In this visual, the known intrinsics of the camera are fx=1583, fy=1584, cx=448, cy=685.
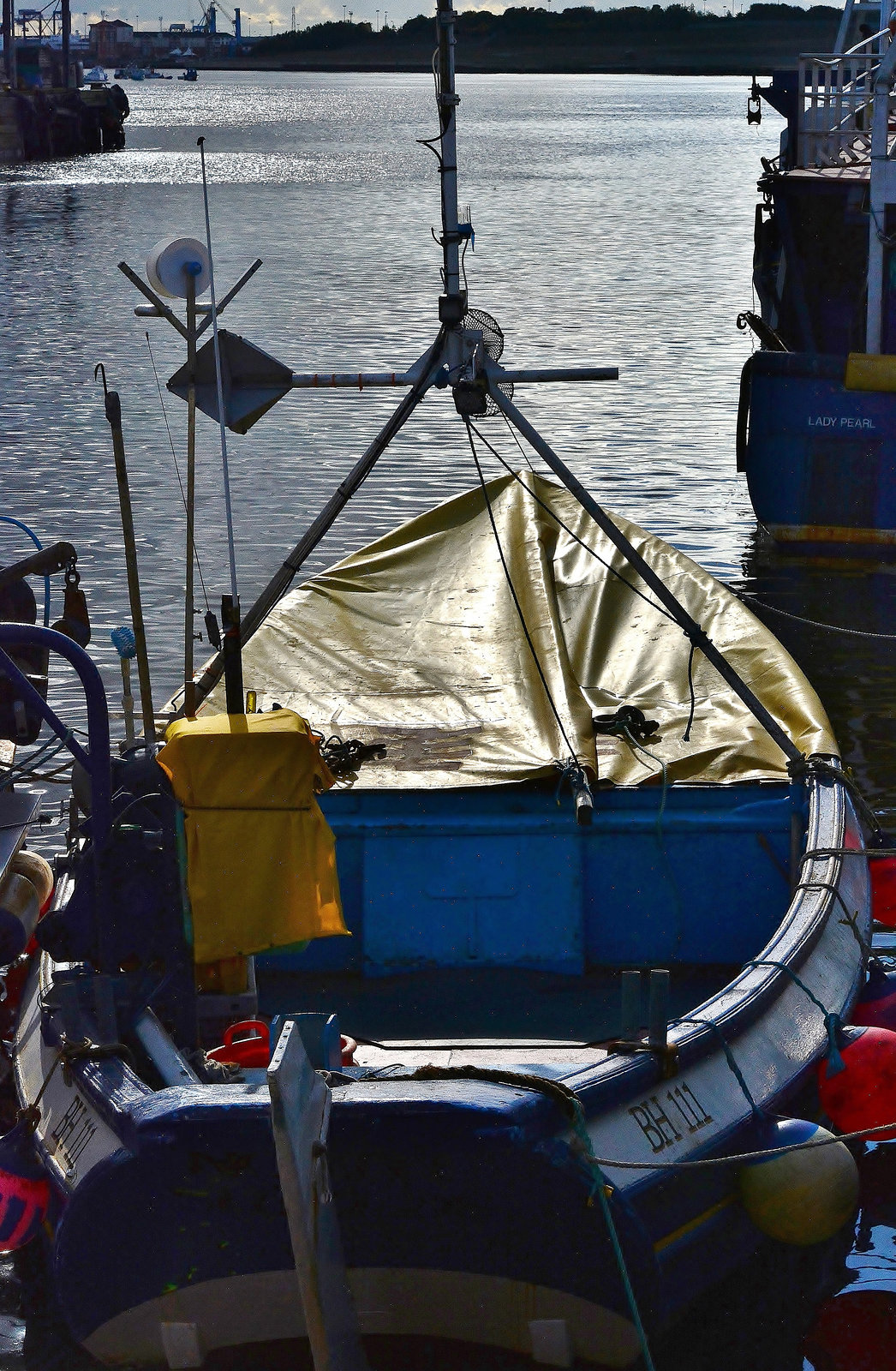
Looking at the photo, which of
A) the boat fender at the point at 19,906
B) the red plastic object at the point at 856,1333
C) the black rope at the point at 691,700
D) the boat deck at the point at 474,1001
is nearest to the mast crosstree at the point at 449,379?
the black rope at the point at 691,700

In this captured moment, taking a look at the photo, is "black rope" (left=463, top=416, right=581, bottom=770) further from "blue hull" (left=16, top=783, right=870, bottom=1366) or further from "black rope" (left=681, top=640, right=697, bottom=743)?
"blue hull" (left=16, top=783, right=870, bottom=1366)

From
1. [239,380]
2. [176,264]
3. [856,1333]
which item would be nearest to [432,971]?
[856,1333]

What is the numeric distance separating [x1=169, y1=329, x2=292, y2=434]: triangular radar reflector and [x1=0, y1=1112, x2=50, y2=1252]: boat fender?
409 centimetres

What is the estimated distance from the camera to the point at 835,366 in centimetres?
1759

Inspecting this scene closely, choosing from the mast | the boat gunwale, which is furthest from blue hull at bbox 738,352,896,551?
the boat gunwale

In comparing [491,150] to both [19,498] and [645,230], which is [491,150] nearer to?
[645,230]

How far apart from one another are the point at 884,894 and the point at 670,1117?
3855 millimetres

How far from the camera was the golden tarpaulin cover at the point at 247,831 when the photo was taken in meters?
6.70

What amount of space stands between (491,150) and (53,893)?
9678 cm

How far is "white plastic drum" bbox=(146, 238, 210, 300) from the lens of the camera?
8141 mm

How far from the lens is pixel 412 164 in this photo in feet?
299

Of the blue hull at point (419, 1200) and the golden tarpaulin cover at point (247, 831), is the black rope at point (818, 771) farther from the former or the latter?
the golden tarpaulin cover at point (247, 831)

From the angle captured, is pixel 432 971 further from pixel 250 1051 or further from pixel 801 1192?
pixel 801 1192

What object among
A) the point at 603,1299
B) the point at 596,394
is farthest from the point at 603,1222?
the point at 596,394
